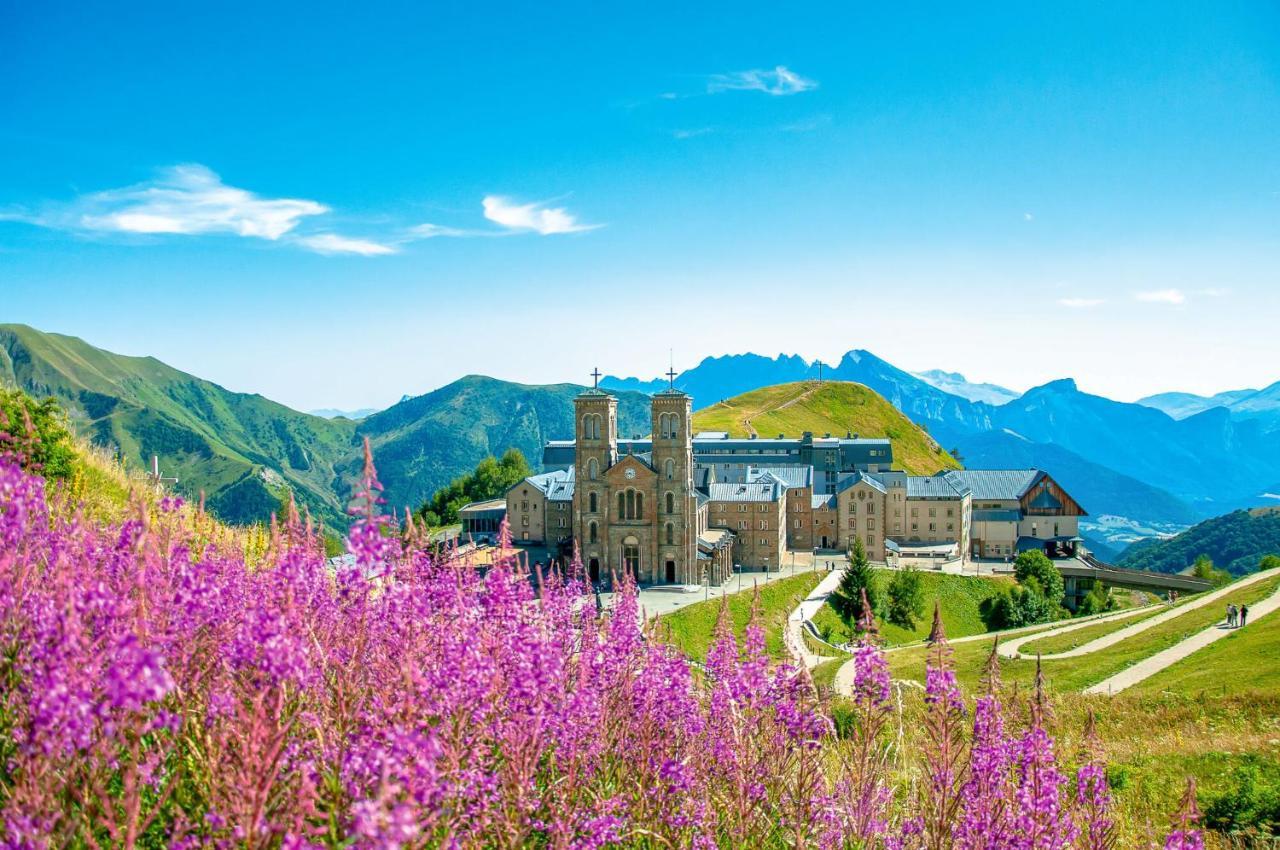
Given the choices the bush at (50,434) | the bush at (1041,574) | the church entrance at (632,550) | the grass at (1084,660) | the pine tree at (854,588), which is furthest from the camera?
the bush at (1041,574)

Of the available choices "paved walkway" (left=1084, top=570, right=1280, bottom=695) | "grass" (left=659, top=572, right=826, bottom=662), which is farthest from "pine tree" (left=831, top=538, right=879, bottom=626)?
"paved walkway" (left=1084, top=570, right=1280, bottom=695)

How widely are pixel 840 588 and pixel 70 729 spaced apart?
7246 cm

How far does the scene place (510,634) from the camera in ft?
25.5

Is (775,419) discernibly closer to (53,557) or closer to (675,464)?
(675,464)

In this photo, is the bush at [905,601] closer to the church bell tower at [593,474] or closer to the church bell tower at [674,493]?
the church bell tower at [674,493]

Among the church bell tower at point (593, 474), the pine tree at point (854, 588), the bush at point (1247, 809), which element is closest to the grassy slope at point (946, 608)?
the pine tree at point (854, 588)

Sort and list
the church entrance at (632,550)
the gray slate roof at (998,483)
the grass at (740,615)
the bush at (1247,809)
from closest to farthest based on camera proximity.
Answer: the bush at (1247,809) < the grass at (740,615) < the church entrance at (632,550) < the gray slate roof at (998,483)

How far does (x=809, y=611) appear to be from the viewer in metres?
69.0

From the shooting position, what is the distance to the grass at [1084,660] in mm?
38250

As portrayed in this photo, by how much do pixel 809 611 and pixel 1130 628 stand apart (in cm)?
2324

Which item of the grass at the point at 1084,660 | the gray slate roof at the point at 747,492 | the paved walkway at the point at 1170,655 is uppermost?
the gray slate roof at the point at 747,492

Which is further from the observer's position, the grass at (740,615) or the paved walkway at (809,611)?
the grass at (740,615)

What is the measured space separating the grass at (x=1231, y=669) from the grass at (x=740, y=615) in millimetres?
20513

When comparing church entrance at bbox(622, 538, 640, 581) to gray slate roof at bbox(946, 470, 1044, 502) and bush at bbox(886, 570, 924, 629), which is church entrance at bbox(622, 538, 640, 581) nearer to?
bush at bbox(886, 570, 924, 629)
